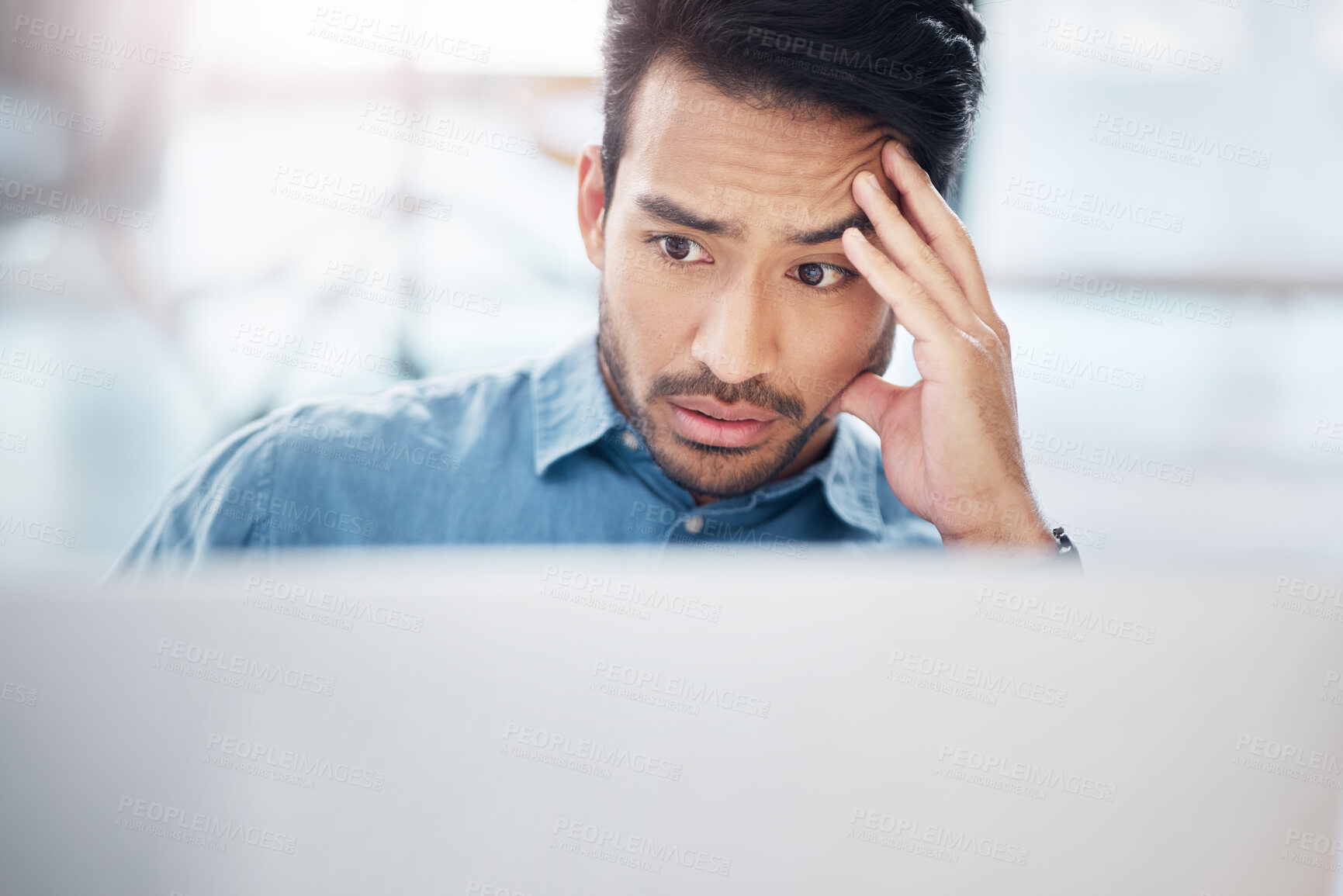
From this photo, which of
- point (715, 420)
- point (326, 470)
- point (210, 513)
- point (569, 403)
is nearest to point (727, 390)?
point (715, 420)

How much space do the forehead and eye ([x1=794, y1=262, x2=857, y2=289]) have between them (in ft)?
0.22

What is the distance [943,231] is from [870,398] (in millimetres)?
254

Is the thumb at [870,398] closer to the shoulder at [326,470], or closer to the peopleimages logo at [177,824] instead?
the shoulder at [326,470]

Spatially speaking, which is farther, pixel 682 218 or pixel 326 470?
pixel 326 470

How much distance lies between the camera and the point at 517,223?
2.54 meters

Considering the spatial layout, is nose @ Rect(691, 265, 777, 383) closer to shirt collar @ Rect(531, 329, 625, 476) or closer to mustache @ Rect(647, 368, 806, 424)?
mustache @ Rect(647, 368, 806, 424)

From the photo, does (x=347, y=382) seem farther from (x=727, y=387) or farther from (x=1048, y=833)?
(x=1048, y=833)

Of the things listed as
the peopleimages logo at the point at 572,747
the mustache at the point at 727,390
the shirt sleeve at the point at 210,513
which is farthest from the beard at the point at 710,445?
the peopleimages logo at the point at 572,747

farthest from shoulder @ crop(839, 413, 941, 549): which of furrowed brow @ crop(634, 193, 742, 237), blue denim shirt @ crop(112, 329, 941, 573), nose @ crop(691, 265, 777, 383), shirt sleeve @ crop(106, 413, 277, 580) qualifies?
shirt sleeve @ crop(106, 413, 277, 580)

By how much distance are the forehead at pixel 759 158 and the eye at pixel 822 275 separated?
7 centimetres

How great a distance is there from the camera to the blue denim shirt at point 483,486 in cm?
126

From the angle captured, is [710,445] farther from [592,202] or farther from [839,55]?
[839,55]

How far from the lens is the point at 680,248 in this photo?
119 centimetres

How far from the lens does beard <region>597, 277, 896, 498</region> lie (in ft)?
4.14
